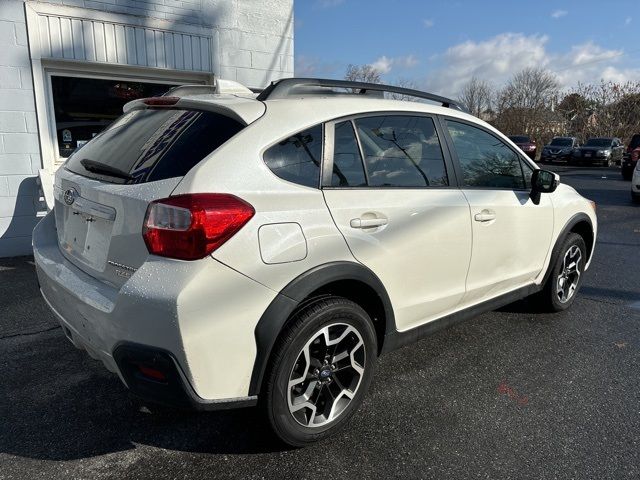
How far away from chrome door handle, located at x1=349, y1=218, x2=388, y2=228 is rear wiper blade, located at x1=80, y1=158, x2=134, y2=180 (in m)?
1.07

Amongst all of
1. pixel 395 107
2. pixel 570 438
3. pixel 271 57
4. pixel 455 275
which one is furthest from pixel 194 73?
pixel 570 438

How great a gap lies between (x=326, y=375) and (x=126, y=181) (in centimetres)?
134

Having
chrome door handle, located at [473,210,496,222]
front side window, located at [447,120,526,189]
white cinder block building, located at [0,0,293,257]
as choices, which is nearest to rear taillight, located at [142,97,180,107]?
front side window, located at [447,120,526,189]

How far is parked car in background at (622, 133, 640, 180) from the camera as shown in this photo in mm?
17438

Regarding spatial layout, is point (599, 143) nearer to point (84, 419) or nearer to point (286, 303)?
point (286, 303)

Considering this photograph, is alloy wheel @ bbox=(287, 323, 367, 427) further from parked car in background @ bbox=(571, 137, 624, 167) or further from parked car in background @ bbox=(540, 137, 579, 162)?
parked car in background @ bbox=(540, 137, 579, 162)

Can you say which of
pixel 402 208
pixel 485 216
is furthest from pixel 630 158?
pixel 402 208

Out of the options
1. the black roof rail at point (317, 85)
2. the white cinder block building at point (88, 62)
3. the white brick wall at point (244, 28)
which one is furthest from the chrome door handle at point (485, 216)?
the white brick wall at point (244, 28)

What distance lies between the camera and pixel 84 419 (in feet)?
9.20

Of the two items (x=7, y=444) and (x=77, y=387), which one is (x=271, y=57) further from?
(x=7, y=444)

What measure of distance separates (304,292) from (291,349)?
0.88 feet

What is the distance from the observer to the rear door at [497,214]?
3291 millimetres

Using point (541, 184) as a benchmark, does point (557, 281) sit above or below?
below

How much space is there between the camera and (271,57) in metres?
7.47
